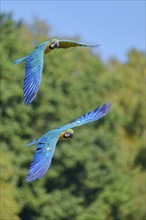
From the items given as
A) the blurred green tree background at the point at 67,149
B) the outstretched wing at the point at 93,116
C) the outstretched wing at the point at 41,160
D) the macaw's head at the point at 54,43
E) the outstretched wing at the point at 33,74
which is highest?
the macaw's head at the point at 54,43

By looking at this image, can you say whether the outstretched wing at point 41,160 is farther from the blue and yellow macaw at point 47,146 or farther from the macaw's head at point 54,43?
the macaw's head at point 54,43

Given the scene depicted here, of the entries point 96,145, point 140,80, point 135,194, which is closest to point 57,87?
point 96,145

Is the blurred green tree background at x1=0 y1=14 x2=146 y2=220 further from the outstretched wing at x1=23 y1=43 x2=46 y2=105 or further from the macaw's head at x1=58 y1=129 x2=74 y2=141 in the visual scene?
the outstretched wing at x1=23 y1=43 x2=46 y2=105

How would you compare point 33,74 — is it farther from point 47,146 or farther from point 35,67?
point 47,146

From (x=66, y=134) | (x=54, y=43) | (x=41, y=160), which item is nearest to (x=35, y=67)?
(x=54, y=43)

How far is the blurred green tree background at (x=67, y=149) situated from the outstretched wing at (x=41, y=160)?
76.7 ft

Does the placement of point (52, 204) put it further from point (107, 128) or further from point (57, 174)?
point (107, 128)

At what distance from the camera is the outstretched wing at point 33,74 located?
13562 millimetres

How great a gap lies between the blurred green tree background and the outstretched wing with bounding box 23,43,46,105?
2346 cm

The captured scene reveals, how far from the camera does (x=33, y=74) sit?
1448cm

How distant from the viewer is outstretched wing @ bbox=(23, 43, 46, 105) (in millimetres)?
13562

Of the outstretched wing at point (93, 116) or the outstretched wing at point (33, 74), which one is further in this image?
the outstretched wing at point (93, 116)

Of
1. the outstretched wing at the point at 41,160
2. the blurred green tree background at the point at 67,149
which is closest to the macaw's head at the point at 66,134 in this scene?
the outstretched wing at the point at 41,160

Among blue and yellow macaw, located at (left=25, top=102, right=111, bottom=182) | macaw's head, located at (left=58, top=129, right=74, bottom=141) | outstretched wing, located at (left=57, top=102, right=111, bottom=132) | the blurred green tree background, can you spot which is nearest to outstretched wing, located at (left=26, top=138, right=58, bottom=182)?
blue and yellow macaw, located at (left=25, top=102, right=111, bottom=182)
